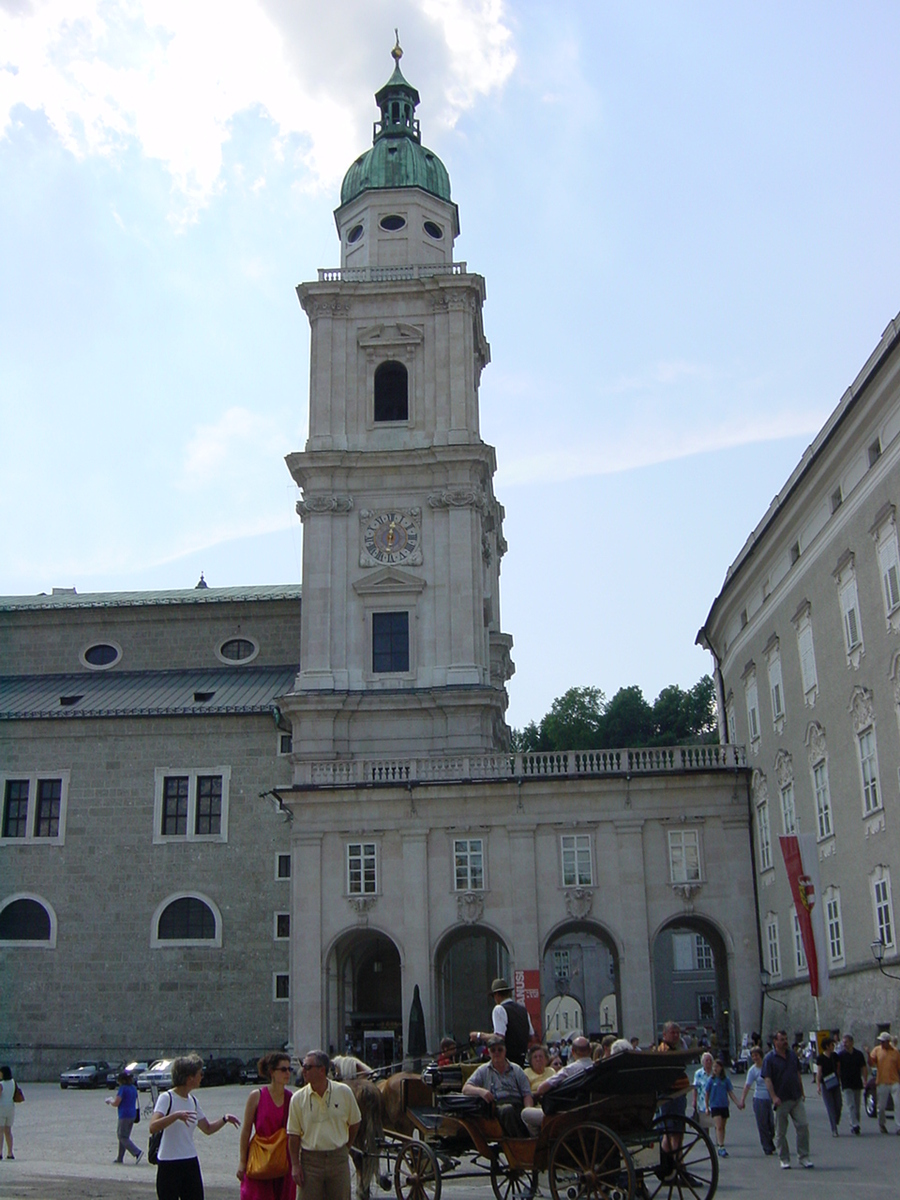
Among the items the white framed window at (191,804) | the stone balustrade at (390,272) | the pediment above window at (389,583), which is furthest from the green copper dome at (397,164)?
the white framed window at (191,804)

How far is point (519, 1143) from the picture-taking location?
12805 millimetres

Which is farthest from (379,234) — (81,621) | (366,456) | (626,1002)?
(626,1002)

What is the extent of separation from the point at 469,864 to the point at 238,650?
788 inches

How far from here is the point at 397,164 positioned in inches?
2391

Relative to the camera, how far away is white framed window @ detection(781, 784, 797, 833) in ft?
120

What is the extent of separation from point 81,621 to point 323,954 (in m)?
24.1

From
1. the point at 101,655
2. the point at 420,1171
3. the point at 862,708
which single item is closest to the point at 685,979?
the point at 101,655

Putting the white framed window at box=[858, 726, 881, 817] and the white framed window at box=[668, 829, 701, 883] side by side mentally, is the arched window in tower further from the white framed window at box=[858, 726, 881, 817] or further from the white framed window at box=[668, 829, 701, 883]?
the white framed window at box=[858, 726, 881, 817]

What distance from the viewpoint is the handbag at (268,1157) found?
10.8m

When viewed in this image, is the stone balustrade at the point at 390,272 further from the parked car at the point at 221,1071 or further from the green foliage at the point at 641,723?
the green foliage at the point at 641,723

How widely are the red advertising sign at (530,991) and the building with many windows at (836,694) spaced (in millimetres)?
7079

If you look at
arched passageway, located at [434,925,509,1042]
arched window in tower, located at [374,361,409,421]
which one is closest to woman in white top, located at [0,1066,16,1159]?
arched passageway, located at [434,925,509,1042]

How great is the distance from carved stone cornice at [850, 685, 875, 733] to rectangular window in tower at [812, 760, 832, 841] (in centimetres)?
289

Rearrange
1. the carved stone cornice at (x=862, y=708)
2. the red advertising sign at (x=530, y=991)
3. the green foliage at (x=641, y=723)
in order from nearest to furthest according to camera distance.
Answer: the carved stone cornice at (x=862, y=708) < the red advertising sign at (x=530, y=991) < the green foliage at (x=641, y=723)
